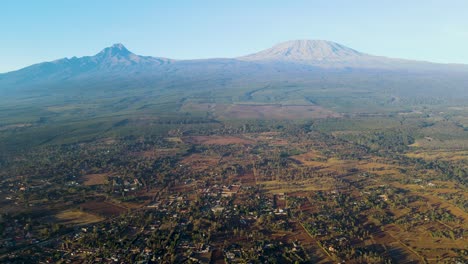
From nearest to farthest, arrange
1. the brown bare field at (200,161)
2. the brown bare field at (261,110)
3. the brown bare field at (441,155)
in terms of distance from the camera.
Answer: the brown bare field at (200,161) < the brown bare field at (441,155) < the brown bare field at (261,110)

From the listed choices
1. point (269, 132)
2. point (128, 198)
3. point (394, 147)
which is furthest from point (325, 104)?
point (128, 198)

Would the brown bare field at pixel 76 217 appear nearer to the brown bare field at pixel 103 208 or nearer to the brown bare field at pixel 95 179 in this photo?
the brown bare field at pixel 103 208

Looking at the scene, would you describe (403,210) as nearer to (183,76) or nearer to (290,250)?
(290,250)

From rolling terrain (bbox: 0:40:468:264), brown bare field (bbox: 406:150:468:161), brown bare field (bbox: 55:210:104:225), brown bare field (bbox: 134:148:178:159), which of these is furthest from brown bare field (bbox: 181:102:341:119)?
brown bare field (bbox: 55:210:104:225)

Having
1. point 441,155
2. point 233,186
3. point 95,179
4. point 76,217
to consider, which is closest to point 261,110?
point 441,155

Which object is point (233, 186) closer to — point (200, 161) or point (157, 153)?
point (200, 161)

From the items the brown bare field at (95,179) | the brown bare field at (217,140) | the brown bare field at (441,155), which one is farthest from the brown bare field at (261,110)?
the brown bare field at (95,179)

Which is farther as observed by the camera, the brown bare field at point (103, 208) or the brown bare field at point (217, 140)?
the brown bare field at point (217, 140)
